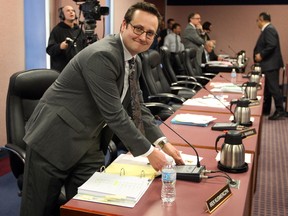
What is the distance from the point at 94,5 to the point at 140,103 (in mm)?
2107

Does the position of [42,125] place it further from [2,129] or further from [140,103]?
[2,129]

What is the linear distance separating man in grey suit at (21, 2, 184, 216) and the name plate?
28 cm

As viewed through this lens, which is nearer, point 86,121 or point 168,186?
point 168,186

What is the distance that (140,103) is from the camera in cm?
200

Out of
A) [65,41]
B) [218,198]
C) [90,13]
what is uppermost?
[90,13]

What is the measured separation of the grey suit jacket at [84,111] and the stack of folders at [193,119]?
943mm

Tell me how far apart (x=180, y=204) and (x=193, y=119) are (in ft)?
4.36

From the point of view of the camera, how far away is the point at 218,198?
1479mm

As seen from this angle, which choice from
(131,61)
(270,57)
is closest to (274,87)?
(270,57)

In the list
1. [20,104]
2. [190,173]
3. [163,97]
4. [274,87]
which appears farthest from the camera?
[274,87]

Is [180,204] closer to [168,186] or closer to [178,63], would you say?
[168,186]

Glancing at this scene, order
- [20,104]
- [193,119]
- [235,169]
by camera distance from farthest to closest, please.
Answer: [193,119] < [20,104] < [235,169]

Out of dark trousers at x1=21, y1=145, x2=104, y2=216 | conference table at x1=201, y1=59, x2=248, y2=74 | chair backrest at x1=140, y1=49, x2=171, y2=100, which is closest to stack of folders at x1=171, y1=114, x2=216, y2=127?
dark trousers at x1=21, y1=145, x2=104, y2=216

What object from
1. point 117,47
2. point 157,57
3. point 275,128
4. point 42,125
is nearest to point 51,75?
point 42,125
